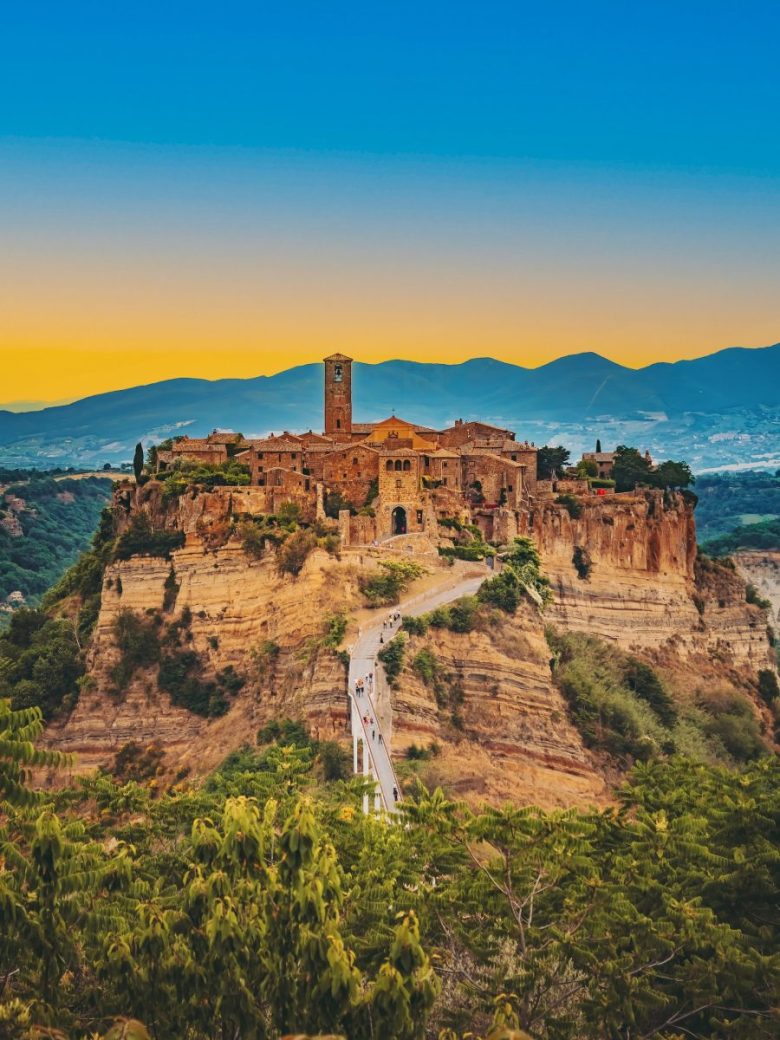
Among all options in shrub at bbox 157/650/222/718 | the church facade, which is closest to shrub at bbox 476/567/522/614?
the church facade

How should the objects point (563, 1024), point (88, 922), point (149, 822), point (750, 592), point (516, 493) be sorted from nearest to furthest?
point (88, 922) → point (563, 1024) → point (149, 822) → point (516, 493) → point (750, 592)

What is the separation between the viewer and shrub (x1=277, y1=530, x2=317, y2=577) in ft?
178

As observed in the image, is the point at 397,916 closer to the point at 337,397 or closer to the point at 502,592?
the point at 502,592

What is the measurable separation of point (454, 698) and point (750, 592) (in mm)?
30881

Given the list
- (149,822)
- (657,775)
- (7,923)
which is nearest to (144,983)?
(7,923)

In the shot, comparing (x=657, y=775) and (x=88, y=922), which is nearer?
A: (x=88, y=922)

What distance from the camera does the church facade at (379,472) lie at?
5847 centimetres

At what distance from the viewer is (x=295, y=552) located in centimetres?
5447

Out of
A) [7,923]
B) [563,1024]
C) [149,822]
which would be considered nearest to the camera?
[7,923]

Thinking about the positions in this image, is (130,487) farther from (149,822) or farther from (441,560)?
(149,822)

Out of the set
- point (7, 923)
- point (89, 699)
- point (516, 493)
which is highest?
point (516, 493)

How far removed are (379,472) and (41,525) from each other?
3516 inches

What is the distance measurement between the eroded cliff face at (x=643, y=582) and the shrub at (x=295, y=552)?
43.5 feet

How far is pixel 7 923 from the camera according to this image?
1691 cm
